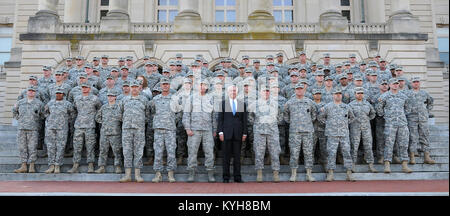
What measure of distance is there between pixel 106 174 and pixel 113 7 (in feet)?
45.5

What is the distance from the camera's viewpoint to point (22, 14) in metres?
27.0

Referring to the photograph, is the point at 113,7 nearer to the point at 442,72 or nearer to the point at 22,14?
the point at 22,14

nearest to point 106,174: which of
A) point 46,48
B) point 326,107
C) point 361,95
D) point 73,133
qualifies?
point 73,133

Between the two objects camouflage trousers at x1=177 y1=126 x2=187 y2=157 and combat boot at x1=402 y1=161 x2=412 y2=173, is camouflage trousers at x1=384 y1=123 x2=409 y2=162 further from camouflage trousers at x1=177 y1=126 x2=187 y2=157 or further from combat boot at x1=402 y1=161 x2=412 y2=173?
camouflage trousers at x1=177 y1=126 x2=187 y2=157

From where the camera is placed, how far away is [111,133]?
943cm

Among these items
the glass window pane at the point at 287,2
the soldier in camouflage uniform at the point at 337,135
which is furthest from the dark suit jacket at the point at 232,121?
the glass window pane at the point at 287,2

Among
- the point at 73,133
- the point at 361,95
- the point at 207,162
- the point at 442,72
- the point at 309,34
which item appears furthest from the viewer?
the point at 442,72

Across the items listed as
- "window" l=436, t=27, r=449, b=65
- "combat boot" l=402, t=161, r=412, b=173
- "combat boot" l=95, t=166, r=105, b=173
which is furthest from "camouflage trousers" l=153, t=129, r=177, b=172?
"window" l=436, t=27, r=449, b=65

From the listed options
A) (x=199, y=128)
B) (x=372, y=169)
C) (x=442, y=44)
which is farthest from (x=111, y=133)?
(x=442, y=44)

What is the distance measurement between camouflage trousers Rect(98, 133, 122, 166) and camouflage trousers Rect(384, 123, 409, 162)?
644cm

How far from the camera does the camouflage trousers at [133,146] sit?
905 cm

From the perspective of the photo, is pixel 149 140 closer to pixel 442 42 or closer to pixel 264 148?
pixel 264 148

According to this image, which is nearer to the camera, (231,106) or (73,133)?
(231,106)

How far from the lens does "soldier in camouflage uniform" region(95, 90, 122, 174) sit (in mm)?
9430
